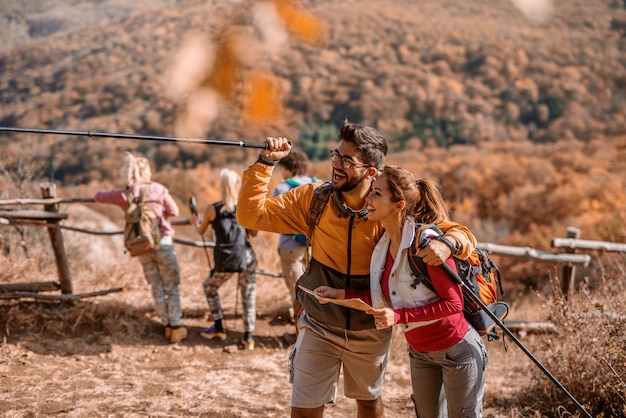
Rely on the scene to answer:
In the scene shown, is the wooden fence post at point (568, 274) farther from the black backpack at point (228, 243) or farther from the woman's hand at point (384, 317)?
the woman's hand at point (384, 317)

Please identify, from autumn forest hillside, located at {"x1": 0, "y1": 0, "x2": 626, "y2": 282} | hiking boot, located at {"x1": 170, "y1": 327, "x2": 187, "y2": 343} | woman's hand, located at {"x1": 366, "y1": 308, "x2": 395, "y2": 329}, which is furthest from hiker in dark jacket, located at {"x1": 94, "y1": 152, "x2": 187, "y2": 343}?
autumn forest hillside, located at {"x1": 0, "y1": 0, "x2": 626, "y2": 282}

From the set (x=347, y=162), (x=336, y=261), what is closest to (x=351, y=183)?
(x=347, y=162)

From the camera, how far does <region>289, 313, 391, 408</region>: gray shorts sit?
8.64 ft

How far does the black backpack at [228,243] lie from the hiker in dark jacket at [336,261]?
2.20 meters

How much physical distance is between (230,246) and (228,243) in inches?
1.4

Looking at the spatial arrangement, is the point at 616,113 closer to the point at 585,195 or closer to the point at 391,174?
the point at 585,195

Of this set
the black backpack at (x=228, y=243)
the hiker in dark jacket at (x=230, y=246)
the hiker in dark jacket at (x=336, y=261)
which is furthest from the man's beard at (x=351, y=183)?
the black backpack at (x=228, y=243)

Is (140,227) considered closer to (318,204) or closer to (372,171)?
(318,204)

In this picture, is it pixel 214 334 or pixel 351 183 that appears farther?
pixel 214 334

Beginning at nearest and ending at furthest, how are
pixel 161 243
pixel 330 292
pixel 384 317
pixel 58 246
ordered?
pixel 384 317
pixel 330 292
pixel 161 243
pixel 58 246

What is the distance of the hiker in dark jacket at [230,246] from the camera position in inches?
191

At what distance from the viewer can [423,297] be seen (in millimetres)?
2434

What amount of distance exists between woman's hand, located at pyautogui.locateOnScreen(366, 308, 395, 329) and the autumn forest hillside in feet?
48.3

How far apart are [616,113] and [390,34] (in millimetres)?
24380
